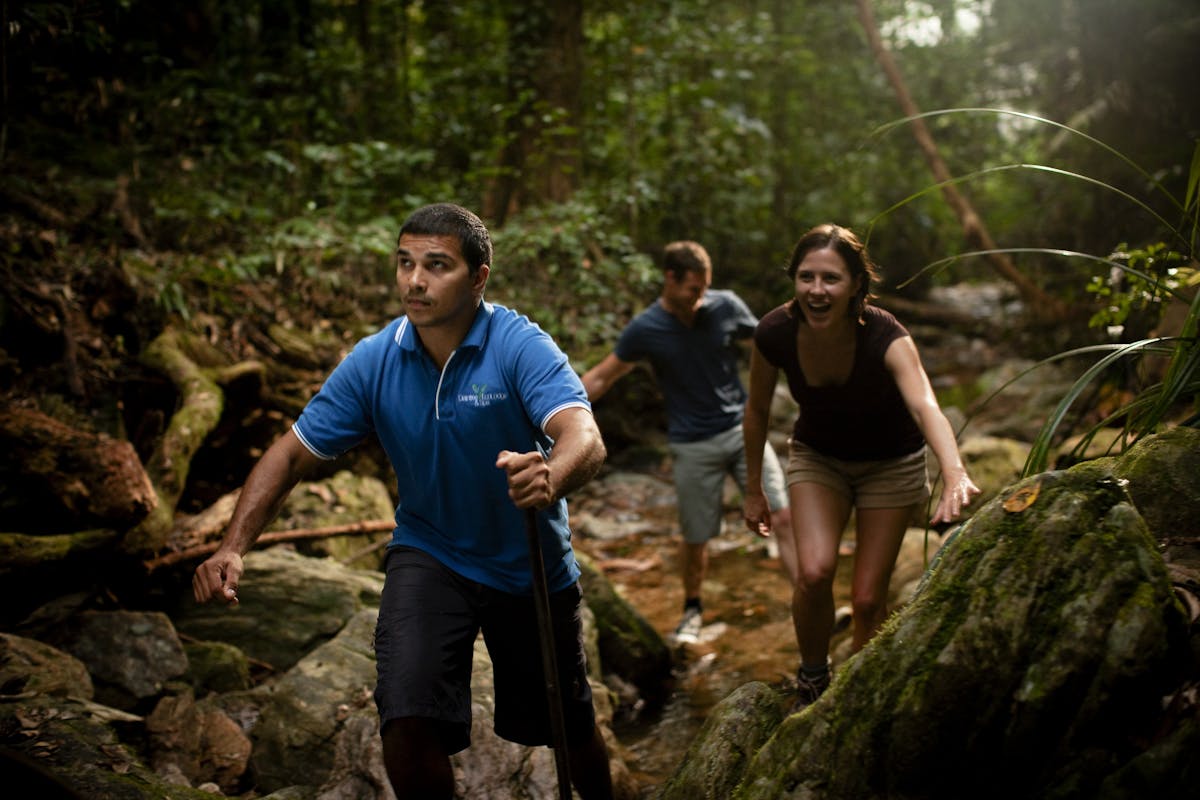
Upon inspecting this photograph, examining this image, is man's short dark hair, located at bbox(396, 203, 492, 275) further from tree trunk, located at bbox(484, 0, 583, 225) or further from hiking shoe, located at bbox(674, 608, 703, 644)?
tree trunk, located at bbox(484, 0, 583, 225)

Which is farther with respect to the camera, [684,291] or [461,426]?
[684,291]

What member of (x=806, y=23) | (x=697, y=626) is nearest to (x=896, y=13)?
(x=806, y=23)

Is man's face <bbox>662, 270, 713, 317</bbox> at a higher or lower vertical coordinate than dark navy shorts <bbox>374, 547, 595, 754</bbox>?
higher

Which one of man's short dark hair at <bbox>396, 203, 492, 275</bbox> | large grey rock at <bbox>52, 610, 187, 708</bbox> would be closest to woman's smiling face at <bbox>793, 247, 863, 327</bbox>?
man's short dark hair at <bbox>396, 203, 492, 275</bbox>

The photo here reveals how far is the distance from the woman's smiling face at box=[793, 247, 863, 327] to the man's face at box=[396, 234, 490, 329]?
153cm

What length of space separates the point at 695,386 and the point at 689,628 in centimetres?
160

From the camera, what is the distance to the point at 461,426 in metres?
3.02

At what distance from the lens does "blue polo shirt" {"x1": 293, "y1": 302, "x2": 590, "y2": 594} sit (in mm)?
3020

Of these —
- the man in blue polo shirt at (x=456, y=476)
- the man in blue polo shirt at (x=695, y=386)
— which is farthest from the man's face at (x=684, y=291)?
the man in blue polo shirt at (x=456, y=476)

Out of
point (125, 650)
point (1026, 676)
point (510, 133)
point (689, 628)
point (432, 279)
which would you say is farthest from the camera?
point (510, 133)

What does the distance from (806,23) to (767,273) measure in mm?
5918

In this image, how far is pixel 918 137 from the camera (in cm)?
1238

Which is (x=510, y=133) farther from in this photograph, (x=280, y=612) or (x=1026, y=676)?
(x=1026, y=676)

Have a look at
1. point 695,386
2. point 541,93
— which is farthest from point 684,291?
point 541,93
